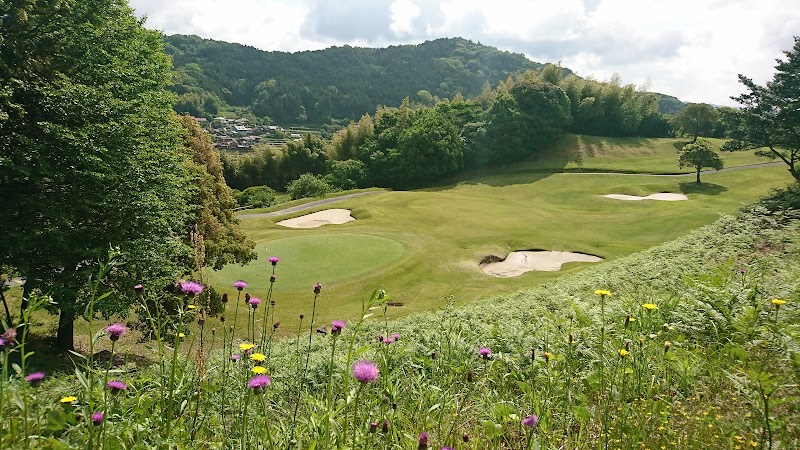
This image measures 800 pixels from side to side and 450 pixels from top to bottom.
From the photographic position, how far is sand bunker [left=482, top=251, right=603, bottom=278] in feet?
77.3

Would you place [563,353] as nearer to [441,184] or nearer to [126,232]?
[126,232]

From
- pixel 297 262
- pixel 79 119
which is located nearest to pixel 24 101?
pixel 79 119

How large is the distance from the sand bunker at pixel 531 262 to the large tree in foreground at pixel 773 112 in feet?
44.4

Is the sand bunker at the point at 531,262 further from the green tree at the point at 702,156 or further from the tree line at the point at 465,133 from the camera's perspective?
the tree line at the point at 465,133

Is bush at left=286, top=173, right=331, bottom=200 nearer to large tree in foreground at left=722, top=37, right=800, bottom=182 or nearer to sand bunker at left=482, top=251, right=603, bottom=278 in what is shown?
sand bunker at left=482, top=251, right=603, bottom=278

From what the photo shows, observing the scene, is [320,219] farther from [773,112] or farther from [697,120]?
[697,120]

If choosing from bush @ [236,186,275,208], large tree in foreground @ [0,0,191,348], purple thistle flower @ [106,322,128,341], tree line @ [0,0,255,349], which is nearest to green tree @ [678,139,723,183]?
bush @ [236,186,275,208]

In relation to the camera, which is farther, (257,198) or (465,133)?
(465,133)

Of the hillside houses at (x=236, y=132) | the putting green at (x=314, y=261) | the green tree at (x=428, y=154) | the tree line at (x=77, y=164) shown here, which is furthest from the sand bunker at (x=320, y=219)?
the hillside houses at (x=236, y=132)

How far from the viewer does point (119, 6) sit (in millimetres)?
14984

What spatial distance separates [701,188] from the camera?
44.6m

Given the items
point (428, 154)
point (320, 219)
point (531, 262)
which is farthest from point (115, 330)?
point (428, 154)

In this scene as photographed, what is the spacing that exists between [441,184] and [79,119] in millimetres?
50492

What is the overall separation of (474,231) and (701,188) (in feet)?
96.1
